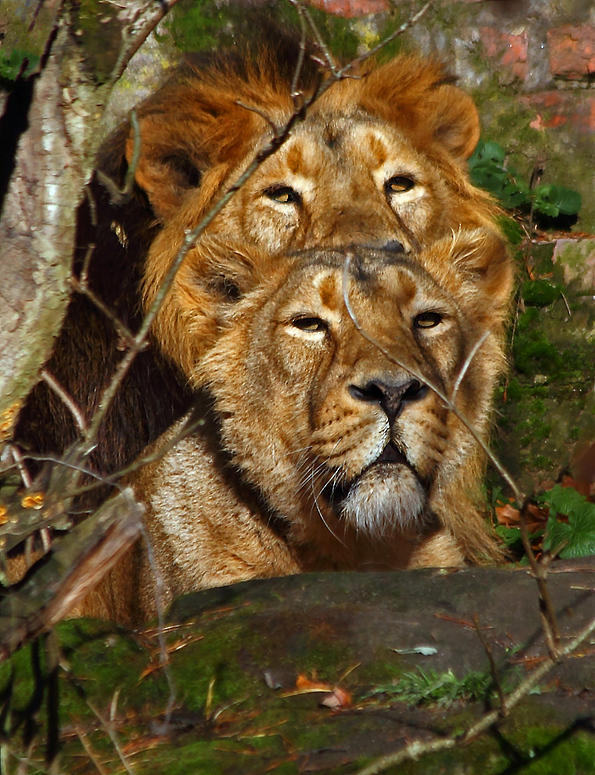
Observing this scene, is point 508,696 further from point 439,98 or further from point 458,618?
point 439,98

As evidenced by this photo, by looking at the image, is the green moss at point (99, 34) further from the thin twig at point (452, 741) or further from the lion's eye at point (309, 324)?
the thin twig at point (452, 741)

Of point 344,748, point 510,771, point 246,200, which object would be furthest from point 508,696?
point 246,200

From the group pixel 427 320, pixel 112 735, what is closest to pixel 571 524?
pixel 427 320

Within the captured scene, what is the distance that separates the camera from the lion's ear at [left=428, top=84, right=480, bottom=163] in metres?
4.00

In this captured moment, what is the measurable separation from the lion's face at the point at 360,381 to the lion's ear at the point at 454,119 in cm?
59

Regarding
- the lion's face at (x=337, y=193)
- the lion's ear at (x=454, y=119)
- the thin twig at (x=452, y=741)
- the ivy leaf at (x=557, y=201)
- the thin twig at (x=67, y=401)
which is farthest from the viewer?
the ivy leaf at (x=557, y=201)

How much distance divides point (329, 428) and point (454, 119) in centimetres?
162

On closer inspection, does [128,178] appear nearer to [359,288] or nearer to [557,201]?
[359,288]

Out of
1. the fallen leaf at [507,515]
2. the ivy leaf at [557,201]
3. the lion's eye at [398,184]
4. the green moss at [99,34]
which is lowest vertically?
the fallen leaf at [507,515]

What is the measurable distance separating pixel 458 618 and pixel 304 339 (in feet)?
3.57

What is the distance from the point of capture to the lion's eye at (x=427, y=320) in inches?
130

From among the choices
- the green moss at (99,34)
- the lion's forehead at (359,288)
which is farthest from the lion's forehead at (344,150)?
the green moss at (99,34)

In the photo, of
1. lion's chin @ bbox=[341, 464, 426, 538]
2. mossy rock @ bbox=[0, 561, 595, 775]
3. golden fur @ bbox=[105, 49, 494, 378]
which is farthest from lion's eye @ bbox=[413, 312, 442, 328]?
mossy rock @ bbox=[0, 561, 595, 775]

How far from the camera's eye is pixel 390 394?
2932mm
